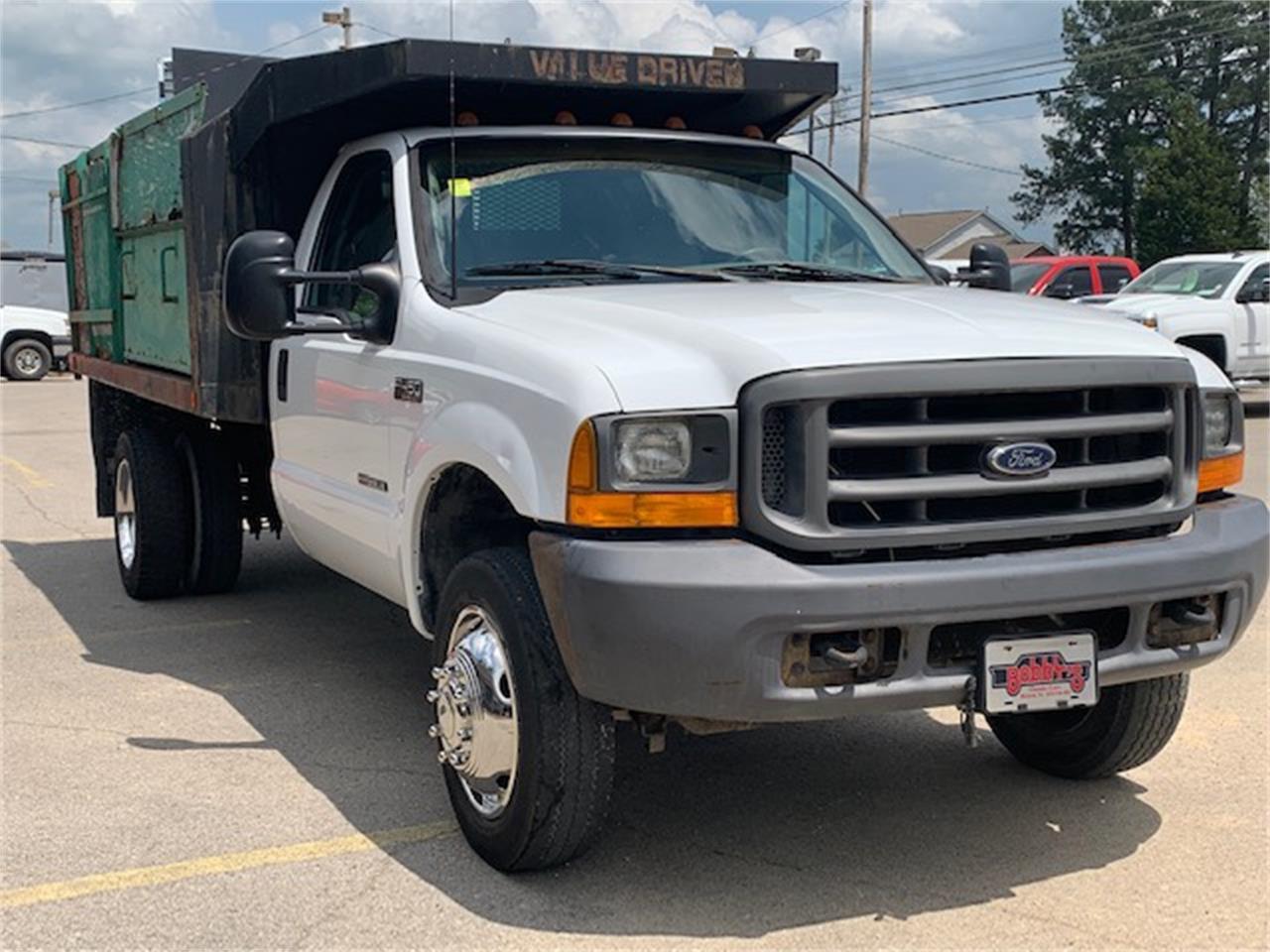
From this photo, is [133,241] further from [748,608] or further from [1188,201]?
[1188,201]

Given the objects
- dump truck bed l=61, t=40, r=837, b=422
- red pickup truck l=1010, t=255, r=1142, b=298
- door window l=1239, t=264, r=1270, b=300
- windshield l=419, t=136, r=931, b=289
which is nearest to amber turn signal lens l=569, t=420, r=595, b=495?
windshield l=419, t=136, r=931, b=289

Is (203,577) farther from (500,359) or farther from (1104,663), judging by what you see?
(1104,663)

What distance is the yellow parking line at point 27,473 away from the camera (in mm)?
12719

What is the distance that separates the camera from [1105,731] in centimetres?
464

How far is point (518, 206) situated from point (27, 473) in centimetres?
995

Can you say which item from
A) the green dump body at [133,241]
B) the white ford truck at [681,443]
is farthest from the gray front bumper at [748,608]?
the green dump body at [133,241]

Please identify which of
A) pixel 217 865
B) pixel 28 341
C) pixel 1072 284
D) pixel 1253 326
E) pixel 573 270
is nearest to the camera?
pixel 217 865

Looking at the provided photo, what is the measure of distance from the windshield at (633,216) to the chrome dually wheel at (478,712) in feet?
3.89

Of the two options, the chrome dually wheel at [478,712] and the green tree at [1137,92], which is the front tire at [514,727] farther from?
the green tree at [1137,92]

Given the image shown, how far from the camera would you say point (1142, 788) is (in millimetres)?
4785

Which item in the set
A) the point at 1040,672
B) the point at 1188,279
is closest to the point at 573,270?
the point at 1040,672

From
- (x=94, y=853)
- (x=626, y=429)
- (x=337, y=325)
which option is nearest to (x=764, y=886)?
(x=626, y=429)

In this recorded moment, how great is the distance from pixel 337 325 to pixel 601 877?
1921mm

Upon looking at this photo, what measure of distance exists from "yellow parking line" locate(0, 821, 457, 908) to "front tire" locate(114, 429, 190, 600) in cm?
345
